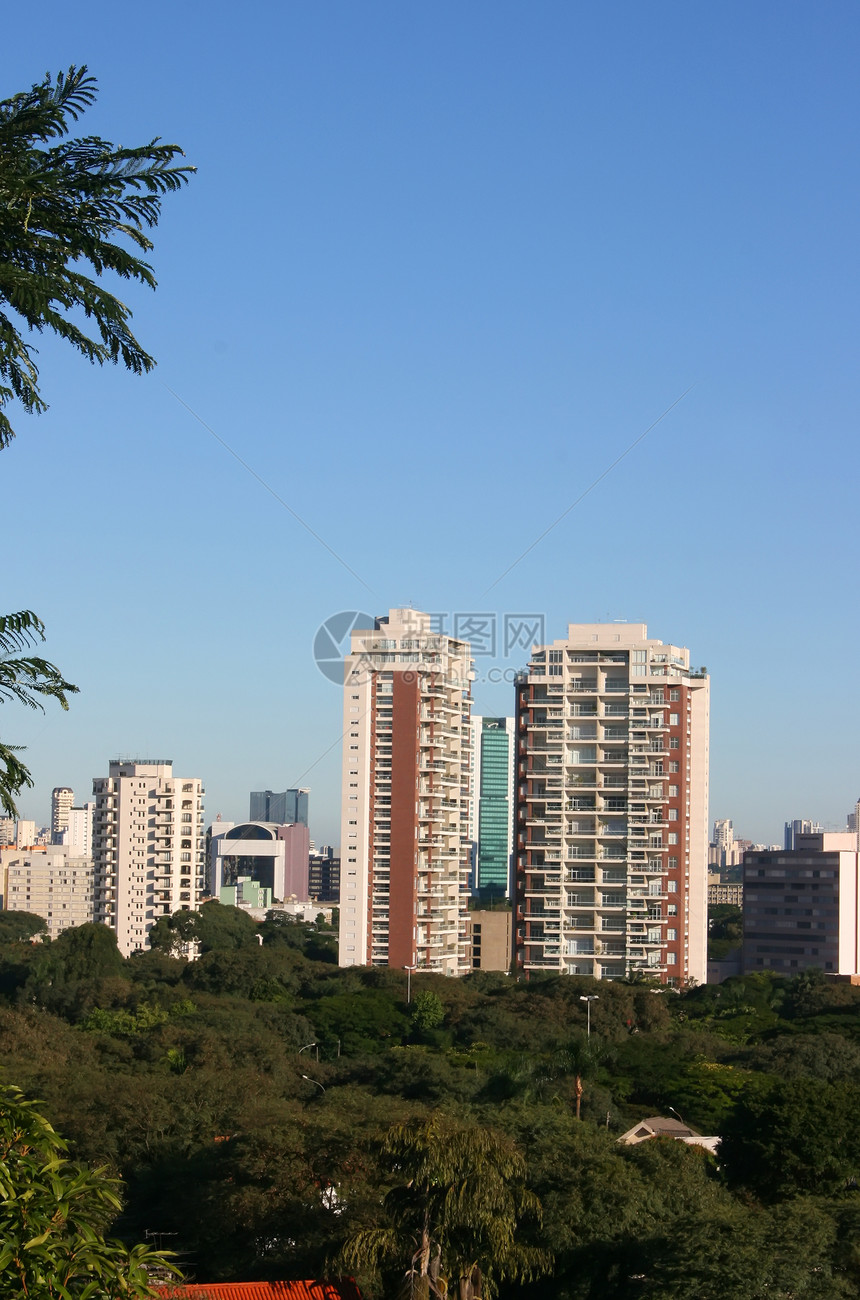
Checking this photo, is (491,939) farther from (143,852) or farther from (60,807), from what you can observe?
(60,807)

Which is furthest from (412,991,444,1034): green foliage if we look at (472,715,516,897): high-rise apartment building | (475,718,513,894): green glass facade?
(475,718,513,894): green glass facade

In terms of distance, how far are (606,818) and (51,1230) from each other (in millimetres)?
48253

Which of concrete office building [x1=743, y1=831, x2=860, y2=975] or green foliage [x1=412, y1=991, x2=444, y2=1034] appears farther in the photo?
concrete office building [x1=743, y1=831, x2=860, y2=975]

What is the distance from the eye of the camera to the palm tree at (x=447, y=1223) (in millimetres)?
13305

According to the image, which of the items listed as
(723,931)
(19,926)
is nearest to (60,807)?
(19,926)

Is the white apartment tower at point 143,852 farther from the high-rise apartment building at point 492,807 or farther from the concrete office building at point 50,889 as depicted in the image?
the high-rise apartment building at point 492,807

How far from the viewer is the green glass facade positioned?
4985 inches

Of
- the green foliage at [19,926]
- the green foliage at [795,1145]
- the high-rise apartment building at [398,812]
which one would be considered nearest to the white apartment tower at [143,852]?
the green foliage at [19,926]

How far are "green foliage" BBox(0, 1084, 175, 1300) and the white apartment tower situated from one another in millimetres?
67785

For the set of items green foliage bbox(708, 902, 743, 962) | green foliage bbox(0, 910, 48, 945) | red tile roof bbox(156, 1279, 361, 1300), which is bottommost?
green foliage bbox(0, 910, 48, 945)

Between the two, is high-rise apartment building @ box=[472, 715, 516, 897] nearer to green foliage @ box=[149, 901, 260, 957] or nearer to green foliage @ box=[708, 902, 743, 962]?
green foliage @ box=[708, 902, 743, 962]

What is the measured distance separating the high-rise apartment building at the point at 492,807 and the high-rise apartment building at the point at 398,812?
6925cm

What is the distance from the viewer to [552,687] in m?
51.7

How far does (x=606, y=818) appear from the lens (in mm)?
51469
